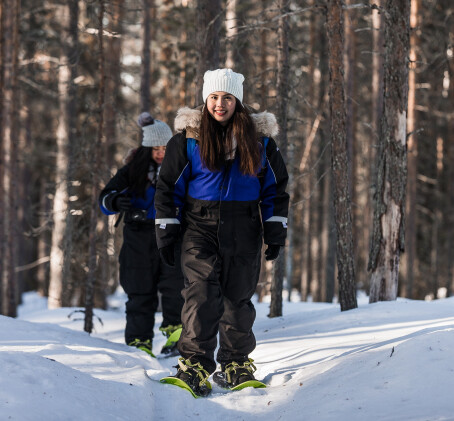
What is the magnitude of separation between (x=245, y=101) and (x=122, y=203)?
9429 mm

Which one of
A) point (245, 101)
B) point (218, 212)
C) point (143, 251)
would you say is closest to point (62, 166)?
point (245, 101)

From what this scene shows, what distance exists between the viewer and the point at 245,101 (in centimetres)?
1510

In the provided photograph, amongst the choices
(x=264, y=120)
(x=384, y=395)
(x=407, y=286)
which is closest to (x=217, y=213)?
(x=264, y=120)

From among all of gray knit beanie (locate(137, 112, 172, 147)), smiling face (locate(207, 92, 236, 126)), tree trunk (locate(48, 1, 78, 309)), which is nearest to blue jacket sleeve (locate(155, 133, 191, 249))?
smiling face (locate(207, 92, 236, 126))

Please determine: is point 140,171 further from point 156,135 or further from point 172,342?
point 172,342

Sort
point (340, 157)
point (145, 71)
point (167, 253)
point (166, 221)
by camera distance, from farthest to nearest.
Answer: point (145, 71) → point (340, 157) → point (167, 253) → point (166, 221)

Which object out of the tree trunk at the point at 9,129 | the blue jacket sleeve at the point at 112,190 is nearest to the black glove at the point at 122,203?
the blue jacket sleeve at the point at 112,190

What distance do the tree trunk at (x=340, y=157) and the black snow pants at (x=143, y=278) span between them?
2063mm

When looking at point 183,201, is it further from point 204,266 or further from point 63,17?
point 63,17

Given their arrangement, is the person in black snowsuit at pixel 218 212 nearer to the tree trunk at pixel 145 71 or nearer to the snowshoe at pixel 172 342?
the snowshoe at pixel 172 342

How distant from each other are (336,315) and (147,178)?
8.84 feet

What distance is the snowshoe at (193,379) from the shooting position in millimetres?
4414

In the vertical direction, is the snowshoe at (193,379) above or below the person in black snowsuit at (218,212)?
below

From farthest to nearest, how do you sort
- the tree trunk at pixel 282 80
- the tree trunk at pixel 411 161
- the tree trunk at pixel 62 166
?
the tree trunk at pixel 411 161, the tree trunk at pixel 62 166, the tree trunk at pixel 282 80
